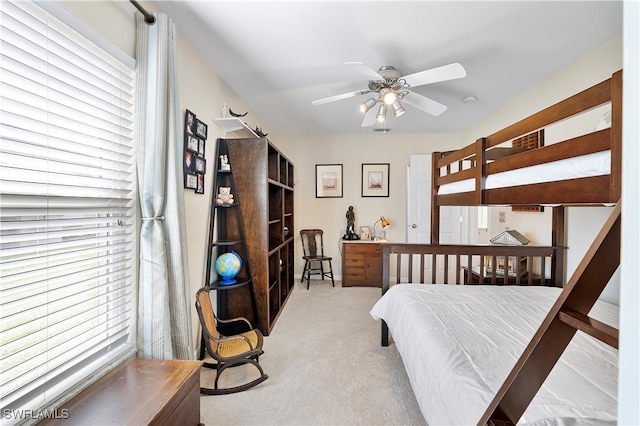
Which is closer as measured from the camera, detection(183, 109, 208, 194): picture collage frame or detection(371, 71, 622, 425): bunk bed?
detection(371, 71, 622, 425): bunk bed

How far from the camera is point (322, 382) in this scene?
2064mm

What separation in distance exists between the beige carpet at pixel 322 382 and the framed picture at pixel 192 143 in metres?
1.79

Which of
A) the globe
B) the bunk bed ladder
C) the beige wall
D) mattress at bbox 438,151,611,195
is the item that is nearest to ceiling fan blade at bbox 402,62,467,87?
mattress at bbox 438,151,611,195

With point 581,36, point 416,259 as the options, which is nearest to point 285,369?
point 416,259

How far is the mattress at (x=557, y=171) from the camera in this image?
98 centimetres

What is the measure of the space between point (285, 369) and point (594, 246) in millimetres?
2186

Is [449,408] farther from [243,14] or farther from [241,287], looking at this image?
[243,14]

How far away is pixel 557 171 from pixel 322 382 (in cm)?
196

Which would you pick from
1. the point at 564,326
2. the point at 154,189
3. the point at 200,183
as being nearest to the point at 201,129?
the point at 200,183

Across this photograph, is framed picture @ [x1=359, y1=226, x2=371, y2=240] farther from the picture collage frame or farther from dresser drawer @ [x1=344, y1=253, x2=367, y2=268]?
the picture collage frame

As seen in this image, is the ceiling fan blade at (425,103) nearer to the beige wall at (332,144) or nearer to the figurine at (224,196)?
the beige wall at (332,144)

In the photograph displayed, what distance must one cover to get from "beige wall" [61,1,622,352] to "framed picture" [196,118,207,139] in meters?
0.10

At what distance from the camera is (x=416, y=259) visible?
15.1 ft

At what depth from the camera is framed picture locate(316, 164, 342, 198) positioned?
4.88m
